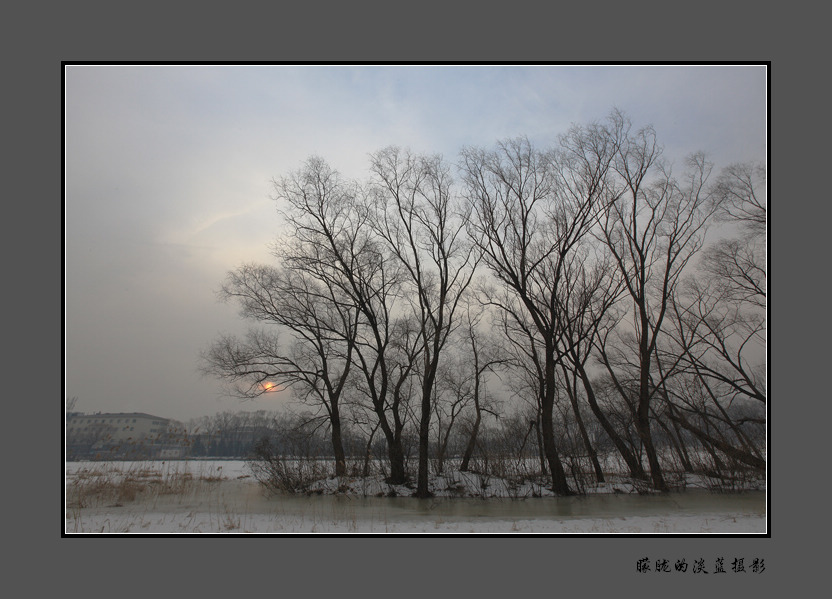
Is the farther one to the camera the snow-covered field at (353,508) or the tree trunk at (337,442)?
the tree trunk at (337,442)

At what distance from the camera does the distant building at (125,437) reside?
400 inches

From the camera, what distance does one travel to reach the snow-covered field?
9711 mm

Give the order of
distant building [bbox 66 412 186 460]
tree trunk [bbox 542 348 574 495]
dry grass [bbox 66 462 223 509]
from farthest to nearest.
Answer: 1. tree trunk [bbox 542 348 574 495]
2. dry grass [bbox 66 462 223 509]
3. distant building [bbox 66 412 186 460]

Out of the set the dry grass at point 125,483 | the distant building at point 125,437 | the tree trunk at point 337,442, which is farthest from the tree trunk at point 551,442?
the distant building at point 125,437

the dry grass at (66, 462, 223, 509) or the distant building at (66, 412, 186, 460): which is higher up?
the distant building at (66, 412, 186, 460)

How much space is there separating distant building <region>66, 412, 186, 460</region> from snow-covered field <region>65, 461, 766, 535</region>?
362 millimetres

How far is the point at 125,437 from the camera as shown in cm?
1347

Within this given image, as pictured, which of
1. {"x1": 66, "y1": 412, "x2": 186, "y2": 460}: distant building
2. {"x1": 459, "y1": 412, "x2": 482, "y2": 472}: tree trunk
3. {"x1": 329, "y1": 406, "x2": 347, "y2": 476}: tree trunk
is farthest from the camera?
{"x1": 459, "y1": 412, "x2": 482, "y2": 472}: tree trunk

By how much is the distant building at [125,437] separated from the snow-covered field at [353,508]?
14.2 inches

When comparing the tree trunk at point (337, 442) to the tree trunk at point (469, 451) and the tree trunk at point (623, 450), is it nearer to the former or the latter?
the tree trunk at point (469, 451)

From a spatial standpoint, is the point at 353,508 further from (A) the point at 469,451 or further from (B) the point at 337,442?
(A) the point at 469,451

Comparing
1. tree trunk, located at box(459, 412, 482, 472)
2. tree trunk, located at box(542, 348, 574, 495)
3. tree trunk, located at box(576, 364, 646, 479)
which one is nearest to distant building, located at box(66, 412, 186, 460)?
tree trunk, located at box(459, 412, 482, 472)

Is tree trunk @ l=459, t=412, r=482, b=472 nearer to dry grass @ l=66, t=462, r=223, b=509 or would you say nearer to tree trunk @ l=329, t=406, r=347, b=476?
tree trunk @ l=329, t=406, r=347, b=476

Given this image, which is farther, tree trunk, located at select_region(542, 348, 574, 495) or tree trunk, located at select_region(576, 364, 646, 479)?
tree trunk, located at select_region(576, 364, 646, 479)
